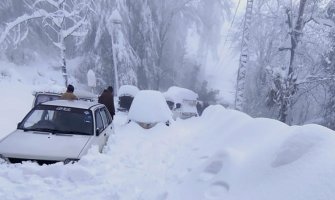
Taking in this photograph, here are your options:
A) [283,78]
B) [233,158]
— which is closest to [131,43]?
[283,78]

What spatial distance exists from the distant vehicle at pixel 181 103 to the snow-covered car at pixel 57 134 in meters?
11.4

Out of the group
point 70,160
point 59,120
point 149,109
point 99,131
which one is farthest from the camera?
point 149,109

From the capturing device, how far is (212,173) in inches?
218

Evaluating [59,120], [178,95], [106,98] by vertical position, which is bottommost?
[178,95]

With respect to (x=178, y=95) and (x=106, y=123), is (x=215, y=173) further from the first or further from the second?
(x=178, y=95)

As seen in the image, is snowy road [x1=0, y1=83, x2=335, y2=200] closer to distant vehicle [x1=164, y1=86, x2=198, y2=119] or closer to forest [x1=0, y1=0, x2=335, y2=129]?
forest [x1=0, y1=0, x2=335, y2=129]

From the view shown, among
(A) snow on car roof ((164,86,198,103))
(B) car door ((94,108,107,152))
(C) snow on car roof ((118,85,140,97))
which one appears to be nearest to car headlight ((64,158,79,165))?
(B) car door ((94,108,107,152))

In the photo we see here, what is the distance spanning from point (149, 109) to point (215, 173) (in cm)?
650

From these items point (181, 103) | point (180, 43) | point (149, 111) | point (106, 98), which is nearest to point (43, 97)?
point (106, 98)

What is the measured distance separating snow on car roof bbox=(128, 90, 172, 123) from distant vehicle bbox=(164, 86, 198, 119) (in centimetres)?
653

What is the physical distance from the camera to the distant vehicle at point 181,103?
1960cm

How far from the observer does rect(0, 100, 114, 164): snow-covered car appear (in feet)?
18.8

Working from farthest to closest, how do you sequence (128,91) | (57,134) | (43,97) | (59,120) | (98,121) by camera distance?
(128,91), (43,97), (98,121), (59,120), (57,134)

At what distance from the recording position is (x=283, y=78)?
18.8 meters
